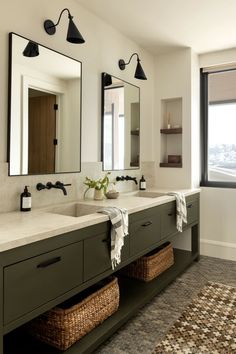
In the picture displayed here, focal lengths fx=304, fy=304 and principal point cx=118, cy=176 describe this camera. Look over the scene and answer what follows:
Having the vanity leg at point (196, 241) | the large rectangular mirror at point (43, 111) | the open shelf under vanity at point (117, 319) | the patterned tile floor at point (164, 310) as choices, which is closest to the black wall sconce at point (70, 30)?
the large rectangular mirror at point (43, 111)

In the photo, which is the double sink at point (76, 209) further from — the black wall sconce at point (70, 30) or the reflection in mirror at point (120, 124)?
the black wall sconce at point (70, 30)

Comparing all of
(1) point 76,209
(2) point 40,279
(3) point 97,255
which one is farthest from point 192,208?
(2) point 40,279

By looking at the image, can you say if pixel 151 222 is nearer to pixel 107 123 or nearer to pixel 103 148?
pixel 103 148

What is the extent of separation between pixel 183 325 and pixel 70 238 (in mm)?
1199

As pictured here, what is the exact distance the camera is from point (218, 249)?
381 cm

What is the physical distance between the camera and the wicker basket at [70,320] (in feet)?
5.93

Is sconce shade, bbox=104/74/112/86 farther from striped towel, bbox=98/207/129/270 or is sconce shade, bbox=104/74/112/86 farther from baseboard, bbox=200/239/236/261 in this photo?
baseboard, bbox=200/239/236/261

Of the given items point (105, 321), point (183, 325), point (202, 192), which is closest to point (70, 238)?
point (105, 321)

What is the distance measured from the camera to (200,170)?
13.1ft

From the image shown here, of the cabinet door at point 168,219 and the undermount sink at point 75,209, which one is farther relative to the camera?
the cabinet door at point 168,219

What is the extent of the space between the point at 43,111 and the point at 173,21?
5.40 ft

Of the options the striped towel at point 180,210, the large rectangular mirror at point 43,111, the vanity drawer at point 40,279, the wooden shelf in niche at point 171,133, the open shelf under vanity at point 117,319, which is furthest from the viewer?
the wooden shelf in niche at point 171,133

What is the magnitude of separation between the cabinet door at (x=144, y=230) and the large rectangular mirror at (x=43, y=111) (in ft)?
2.46

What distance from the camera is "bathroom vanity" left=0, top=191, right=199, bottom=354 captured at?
1.40m
